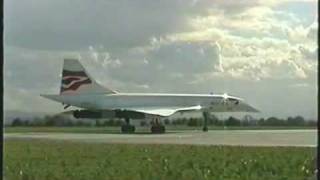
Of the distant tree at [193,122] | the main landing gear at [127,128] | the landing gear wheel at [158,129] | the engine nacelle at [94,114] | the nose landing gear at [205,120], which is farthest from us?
the main landing gear at [127,128]

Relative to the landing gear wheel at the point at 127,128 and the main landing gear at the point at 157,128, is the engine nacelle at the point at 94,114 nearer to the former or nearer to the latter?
the landing gear wheel at the point at 127,128

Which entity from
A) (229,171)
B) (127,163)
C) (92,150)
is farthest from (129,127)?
(229,171)

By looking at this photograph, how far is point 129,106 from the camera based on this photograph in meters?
14.9

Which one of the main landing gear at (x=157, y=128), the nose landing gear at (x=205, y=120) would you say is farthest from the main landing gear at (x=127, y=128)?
the nose landing gear at (x=205, y=120)

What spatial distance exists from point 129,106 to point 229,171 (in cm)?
1086

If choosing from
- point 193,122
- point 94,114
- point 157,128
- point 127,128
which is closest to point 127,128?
point 127,128

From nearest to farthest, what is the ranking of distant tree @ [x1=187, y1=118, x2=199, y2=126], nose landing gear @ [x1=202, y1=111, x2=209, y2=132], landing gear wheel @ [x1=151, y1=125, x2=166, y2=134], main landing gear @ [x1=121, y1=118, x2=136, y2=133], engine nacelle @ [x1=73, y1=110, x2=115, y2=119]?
engine nacelle @ [x1=73, y1=110, x2=115, y2=119]
nose landing gear @ [x1=202, y1=111, x2=209, y2=132]
landing gear wheel @ [x1=151, y1=125, x2=166, y2=134]
distant tree @ [x1=187, y1=118, x2=199, y2=126]
main landing gear @ [x1=121, y1=118, x2=136, y2=133]

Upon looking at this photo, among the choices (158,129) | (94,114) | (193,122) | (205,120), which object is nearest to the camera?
(94,114)

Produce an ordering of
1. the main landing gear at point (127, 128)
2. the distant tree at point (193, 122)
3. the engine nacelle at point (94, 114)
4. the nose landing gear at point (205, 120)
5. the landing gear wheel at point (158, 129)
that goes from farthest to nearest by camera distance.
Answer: the main landing gear at point (127, 128) < the distant tree at point (193, 122) < the landing gear wheel at point (158, 129) < the nose landing gear at point (205, 120) < the engine nacelle at point (94, 114)

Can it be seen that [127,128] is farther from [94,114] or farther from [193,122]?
[193,122]

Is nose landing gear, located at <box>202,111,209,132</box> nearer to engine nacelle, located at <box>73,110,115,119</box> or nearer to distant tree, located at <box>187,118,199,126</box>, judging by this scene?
distant tree, located at <box>187,118,199,126</box>

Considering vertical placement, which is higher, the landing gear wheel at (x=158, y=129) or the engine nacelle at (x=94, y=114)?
the engine nacelle at (x=94, y=114)

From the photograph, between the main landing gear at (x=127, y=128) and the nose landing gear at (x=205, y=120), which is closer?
the nose landing gear at (x=205, y=120)

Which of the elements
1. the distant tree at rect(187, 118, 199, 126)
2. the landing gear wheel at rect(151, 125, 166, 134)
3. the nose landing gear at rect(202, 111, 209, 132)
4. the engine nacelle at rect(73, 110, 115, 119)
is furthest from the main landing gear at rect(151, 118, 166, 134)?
Result: the engine nacelle at rect(73, 110, 115, 119)
